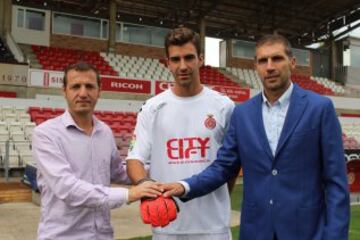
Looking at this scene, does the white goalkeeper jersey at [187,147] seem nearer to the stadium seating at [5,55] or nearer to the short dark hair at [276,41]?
the short dark hair at [276,41]

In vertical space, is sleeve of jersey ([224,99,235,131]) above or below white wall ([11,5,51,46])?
below

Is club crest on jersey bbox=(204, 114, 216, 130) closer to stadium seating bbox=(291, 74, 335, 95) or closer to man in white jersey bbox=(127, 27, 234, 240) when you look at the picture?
man in white jersey bbox=(127, 27, 234, 240)

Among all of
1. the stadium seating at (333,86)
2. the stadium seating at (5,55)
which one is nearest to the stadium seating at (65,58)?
the stadium seating at (5,55)

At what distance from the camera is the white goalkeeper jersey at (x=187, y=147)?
9.27 feet

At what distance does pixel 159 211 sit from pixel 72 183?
1.49 ft

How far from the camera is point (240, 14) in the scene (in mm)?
28734

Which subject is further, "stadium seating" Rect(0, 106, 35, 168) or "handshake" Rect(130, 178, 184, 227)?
"stadium seating" Rect(0, 106, 35, 168)

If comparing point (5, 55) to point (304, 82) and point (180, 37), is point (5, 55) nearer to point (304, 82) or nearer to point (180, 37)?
point (180, 37)

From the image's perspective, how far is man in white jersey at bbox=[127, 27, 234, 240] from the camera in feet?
9.17

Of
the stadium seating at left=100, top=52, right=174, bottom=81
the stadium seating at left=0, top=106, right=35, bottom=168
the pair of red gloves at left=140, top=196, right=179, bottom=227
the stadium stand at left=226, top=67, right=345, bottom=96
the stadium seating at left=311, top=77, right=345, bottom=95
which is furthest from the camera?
the stadium seating at left=311, top=77, right=345, bottom=95

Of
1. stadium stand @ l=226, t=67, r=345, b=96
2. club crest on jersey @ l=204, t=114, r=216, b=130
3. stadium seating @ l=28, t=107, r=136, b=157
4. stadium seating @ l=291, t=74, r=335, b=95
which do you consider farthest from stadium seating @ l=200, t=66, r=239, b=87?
club crest on jersey @ l=204, t=114, r=216, b=130

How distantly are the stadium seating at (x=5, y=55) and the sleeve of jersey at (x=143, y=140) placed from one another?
15432mm

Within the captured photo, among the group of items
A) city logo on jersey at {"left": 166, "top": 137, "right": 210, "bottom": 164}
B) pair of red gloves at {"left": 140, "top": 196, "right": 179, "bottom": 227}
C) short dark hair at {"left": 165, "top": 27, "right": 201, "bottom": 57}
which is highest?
short dark hair at {"left": 165, "top": 27, "right": 201, "bottom": 57}

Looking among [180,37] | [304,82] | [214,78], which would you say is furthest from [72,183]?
[304,82]
